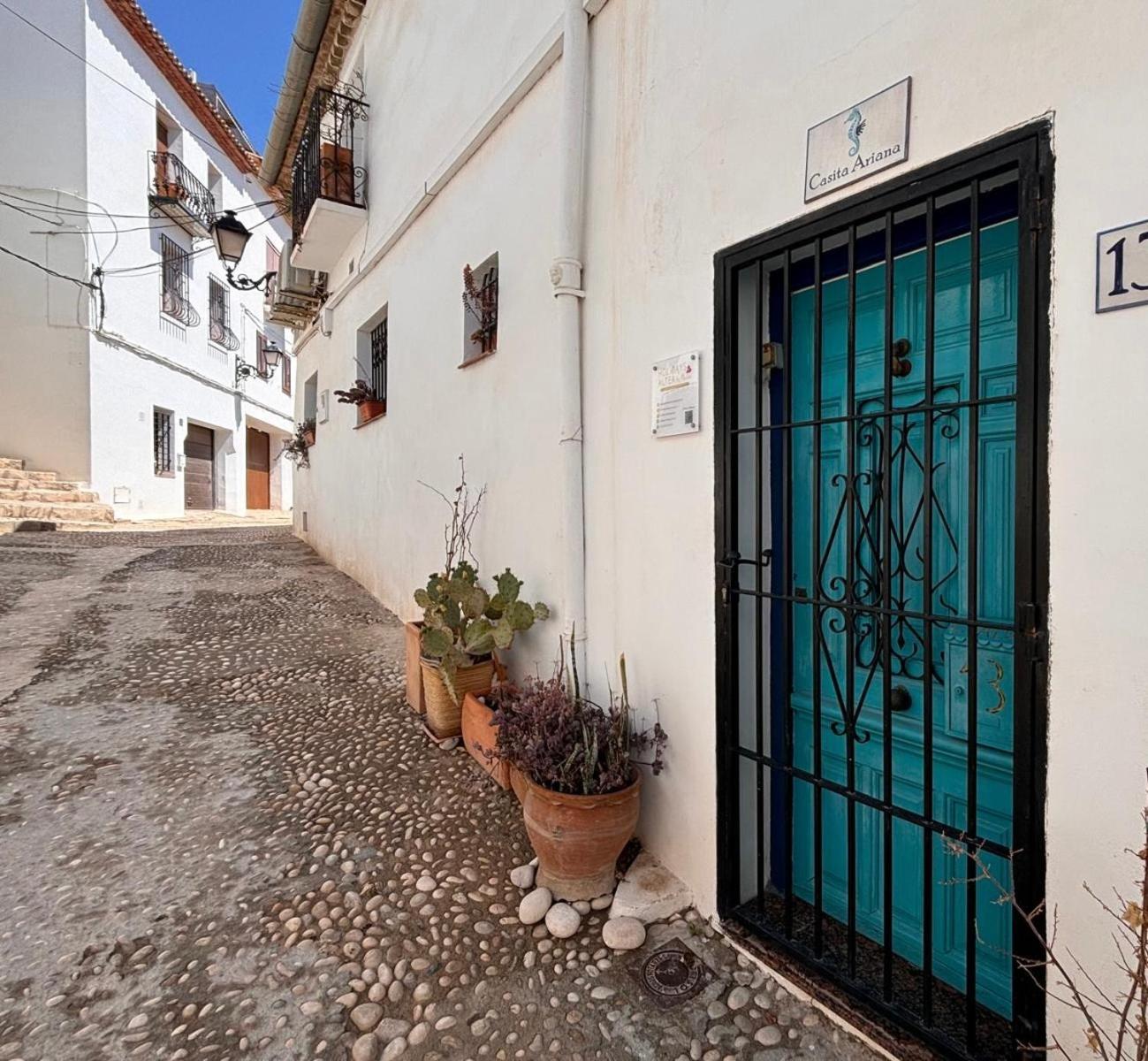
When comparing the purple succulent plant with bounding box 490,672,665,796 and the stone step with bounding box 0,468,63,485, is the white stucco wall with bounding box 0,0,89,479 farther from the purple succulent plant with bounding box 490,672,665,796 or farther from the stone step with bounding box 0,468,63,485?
the purple succulent plant with bounding box 490,672,665,796

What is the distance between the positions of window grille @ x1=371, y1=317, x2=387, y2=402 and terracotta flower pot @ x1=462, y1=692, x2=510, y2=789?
392 cm

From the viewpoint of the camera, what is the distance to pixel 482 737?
10.3 feet

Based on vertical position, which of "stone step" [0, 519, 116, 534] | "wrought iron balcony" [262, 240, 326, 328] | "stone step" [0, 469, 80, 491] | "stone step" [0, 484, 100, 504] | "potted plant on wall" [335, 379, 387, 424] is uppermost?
"wrought iron balcony" [262, 240, 326, 328]

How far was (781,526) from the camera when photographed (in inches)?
88.2

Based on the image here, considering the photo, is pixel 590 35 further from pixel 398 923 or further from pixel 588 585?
pixel 398 923

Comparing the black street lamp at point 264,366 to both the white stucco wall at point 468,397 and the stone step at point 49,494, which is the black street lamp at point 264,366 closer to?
the stone step at point 49,494

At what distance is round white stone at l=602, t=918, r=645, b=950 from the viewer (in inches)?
83.0

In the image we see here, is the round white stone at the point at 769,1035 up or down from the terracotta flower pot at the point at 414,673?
down

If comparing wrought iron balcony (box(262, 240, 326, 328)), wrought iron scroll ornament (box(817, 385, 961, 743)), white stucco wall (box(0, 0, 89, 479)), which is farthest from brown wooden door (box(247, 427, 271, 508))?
wrought iron scroll ornament (box(817, 385, 961, 743))

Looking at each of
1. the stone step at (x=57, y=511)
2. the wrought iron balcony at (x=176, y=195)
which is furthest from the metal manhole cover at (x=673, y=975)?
the wrought iron balcony at (x=176, y=195)

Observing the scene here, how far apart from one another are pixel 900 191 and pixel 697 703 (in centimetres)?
165

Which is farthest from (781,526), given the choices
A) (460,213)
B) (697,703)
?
(460,213)

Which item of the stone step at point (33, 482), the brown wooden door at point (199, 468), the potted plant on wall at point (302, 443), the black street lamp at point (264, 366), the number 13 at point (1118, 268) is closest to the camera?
the number 13 at point (1118, 268)

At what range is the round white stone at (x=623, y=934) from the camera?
6.92 ft
